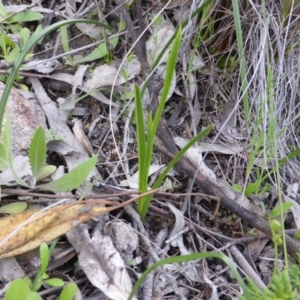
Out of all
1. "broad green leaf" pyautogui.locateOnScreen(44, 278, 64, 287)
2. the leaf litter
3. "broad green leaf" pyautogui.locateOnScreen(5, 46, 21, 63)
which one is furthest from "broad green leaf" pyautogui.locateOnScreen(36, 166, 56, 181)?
"broad green leaf" pyautogui.locateOnScreen(5, 46, 21, 63)

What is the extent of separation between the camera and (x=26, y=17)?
4.50 ft

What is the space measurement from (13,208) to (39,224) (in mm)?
74

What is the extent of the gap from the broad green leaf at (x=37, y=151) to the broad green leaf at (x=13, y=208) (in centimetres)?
7

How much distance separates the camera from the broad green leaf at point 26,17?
4.46 feet

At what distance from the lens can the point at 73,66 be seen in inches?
52.7

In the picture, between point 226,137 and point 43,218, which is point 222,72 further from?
point 43,218

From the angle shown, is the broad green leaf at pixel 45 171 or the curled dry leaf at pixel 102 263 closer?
the curled dry leaf at pixel 102 263

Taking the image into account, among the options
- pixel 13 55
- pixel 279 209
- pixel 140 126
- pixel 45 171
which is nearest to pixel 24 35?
pixel 13 55

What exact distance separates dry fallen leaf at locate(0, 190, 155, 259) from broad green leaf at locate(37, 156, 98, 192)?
0.14 ft

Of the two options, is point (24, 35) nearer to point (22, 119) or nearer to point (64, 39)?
point (64, 39)

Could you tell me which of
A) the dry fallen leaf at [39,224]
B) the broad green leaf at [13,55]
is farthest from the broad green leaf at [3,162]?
the broad green leaf at [13,55]

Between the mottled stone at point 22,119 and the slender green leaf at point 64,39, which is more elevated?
the slender green leaf at point 64,39

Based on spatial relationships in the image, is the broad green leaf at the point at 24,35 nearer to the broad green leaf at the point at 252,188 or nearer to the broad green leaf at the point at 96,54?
the broad green leaf at the point at 96,54

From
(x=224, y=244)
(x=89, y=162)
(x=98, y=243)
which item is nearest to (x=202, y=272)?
(x=224, y=244)
